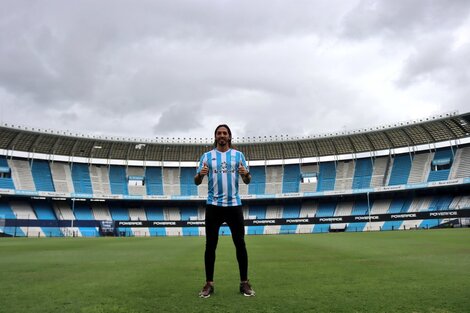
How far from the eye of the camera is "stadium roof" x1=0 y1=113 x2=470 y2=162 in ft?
174

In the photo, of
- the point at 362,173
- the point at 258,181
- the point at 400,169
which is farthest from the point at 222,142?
the point at 258,181

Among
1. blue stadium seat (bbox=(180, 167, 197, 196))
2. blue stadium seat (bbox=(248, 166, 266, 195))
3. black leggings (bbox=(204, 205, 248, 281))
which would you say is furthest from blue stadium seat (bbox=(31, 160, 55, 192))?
black leggings (bbox=(204, 205, 248, 281))

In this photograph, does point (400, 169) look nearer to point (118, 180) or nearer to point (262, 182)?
point (262, 182)

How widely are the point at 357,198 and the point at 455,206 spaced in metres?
13.9

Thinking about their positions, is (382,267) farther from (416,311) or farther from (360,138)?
(360,138)

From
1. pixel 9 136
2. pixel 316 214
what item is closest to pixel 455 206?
pixel 316 214

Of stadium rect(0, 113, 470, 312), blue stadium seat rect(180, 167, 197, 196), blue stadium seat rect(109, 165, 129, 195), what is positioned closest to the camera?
stadium rect(0, 113, 470, 312)

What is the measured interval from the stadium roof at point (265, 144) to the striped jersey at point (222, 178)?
54646 millimetres

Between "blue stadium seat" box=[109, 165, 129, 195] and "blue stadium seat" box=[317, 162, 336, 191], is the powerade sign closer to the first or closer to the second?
"blue stadium seat" box=[109, 165, 129, 195]

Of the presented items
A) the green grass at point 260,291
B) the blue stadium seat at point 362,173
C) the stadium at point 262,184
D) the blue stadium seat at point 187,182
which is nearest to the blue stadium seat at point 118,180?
the stadium at point 262,184

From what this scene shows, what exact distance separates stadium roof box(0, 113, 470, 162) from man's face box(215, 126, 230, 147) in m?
54.6

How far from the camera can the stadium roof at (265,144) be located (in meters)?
53.2

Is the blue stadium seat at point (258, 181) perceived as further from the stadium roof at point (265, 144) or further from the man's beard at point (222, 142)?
the man's beard at point (222, 142)

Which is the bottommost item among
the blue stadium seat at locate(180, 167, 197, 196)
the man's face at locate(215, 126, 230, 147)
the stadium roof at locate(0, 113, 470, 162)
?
the man's face at locate(215, 126, 230, 147)
